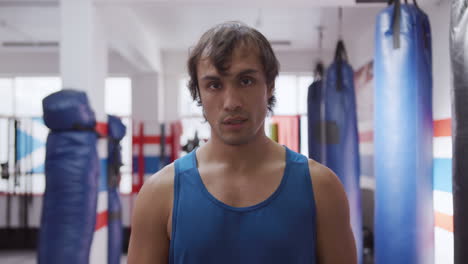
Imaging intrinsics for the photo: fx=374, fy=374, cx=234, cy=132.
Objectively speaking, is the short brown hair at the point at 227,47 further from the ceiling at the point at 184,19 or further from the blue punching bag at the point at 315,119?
the ceiling at the point at 184,19

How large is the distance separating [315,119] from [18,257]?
406 cm

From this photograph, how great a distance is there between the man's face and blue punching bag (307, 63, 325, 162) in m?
2.51

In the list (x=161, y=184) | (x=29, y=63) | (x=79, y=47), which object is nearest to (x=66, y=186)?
(x=79, y=47)

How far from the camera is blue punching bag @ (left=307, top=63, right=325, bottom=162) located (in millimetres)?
3371

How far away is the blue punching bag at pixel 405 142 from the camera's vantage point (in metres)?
1.96

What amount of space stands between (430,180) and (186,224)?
5.42 feet

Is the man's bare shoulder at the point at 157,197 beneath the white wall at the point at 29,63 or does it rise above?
beneath

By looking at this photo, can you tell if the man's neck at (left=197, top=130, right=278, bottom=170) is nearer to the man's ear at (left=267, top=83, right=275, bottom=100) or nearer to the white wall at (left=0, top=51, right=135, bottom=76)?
the man's ear at (left=267, top=83, right=275, bottom=100)

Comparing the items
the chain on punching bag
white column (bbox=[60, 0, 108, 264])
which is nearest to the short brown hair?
the chain on punching bag

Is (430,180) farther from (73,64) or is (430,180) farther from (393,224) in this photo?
(73,64)

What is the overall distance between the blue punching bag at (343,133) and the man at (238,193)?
2.06 m

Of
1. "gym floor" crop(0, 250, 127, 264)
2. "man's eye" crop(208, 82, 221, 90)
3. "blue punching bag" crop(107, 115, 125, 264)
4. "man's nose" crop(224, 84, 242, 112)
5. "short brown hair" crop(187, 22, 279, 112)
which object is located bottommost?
"gym floor" crop(0, 250, 127, 264)

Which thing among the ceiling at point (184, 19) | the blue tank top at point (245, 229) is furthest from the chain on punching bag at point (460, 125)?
the ceiling at point (184, 19)

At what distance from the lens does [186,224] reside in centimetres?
89
